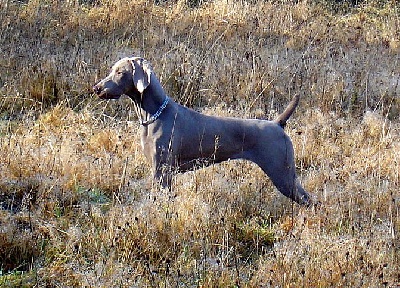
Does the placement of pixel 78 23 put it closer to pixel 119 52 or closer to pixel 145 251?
pixel 119 52

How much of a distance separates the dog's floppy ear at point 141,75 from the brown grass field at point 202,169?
65cm

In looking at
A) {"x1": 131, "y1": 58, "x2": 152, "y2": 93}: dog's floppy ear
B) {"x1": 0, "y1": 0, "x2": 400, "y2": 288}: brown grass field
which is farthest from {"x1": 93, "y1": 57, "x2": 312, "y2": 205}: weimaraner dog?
{"x1": 0, "y1": 0, "x2": 400, "y2": 288}: brown grass field

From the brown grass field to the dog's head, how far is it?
581 mm

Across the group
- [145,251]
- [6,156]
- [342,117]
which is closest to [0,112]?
[6,156]

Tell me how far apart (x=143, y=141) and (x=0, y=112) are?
2.16 meters

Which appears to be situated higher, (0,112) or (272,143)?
(272,143)

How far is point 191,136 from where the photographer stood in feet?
14.0

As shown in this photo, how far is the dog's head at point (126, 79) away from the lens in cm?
418

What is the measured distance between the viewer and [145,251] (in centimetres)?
336

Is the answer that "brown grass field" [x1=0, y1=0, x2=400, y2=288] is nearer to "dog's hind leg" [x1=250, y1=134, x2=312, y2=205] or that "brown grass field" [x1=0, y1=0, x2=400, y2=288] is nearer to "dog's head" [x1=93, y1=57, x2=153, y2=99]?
"dog's hind leg" [x1=250, y1=134, x2=312, y2=205]

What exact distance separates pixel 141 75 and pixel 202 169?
2.94 feet

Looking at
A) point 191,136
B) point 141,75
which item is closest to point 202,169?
point 191,136

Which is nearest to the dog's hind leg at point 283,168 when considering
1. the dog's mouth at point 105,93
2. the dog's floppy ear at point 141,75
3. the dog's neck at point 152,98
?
the dog's neck at point 152,98

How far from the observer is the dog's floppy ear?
13.6 feet
